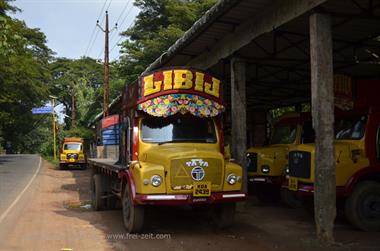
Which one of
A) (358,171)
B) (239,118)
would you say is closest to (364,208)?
(358,171)

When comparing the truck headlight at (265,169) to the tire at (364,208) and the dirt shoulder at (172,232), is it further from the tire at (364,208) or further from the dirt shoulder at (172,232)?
the tire at (364,208)

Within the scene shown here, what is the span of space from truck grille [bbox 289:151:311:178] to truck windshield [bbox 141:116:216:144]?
1845 millimetres

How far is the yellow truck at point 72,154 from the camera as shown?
37.3m

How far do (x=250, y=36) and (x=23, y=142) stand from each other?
8610 centimetres

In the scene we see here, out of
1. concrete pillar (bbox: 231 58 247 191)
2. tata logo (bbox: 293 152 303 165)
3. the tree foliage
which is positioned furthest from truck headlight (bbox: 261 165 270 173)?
the tree foliage

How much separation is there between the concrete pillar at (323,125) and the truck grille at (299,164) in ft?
4.05

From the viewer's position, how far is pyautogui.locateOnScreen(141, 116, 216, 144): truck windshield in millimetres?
10086

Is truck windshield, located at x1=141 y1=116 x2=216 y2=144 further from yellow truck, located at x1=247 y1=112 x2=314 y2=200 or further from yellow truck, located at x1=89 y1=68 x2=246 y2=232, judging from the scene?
yellow truck, located at x1=247 y1=112 x2=314 y2=200

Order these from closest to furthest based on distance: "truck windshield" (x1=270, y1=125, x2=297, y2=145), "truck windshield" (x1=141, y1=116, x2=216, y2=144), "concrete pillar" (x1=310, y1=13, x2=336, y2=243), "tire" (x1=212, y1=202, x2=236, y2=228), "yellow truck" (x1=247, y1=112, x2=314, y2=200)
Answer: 1. "concrete pillar" (x1=310, y1=13, x2=336, y2=243)
2. "tire" (x1=212, y1=202, x2=236, y2=228)
3. "truck windshield" (x1=141, y1=116, x2=216, y2=144)
4. "yellow truck" (x1=247, y1=112, x2=314, y2=200)
5. "truck windshield" (x1=270, y1=125, x2=297, y2=145)

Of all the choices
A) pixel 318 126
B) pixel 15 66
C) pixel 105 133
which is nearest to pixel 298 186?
pixel 318 126

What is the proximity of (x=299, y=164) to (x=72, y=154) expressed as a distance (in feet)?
96.3

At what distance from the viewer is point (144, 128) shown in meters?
10.1

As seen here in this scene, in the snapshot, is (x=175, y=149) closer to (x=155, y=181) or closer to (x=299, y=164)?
(x=155, y=181)

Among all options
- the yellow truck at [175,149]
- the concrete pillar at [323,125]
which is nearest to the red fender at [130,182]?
the yellow truck at [175,149]
